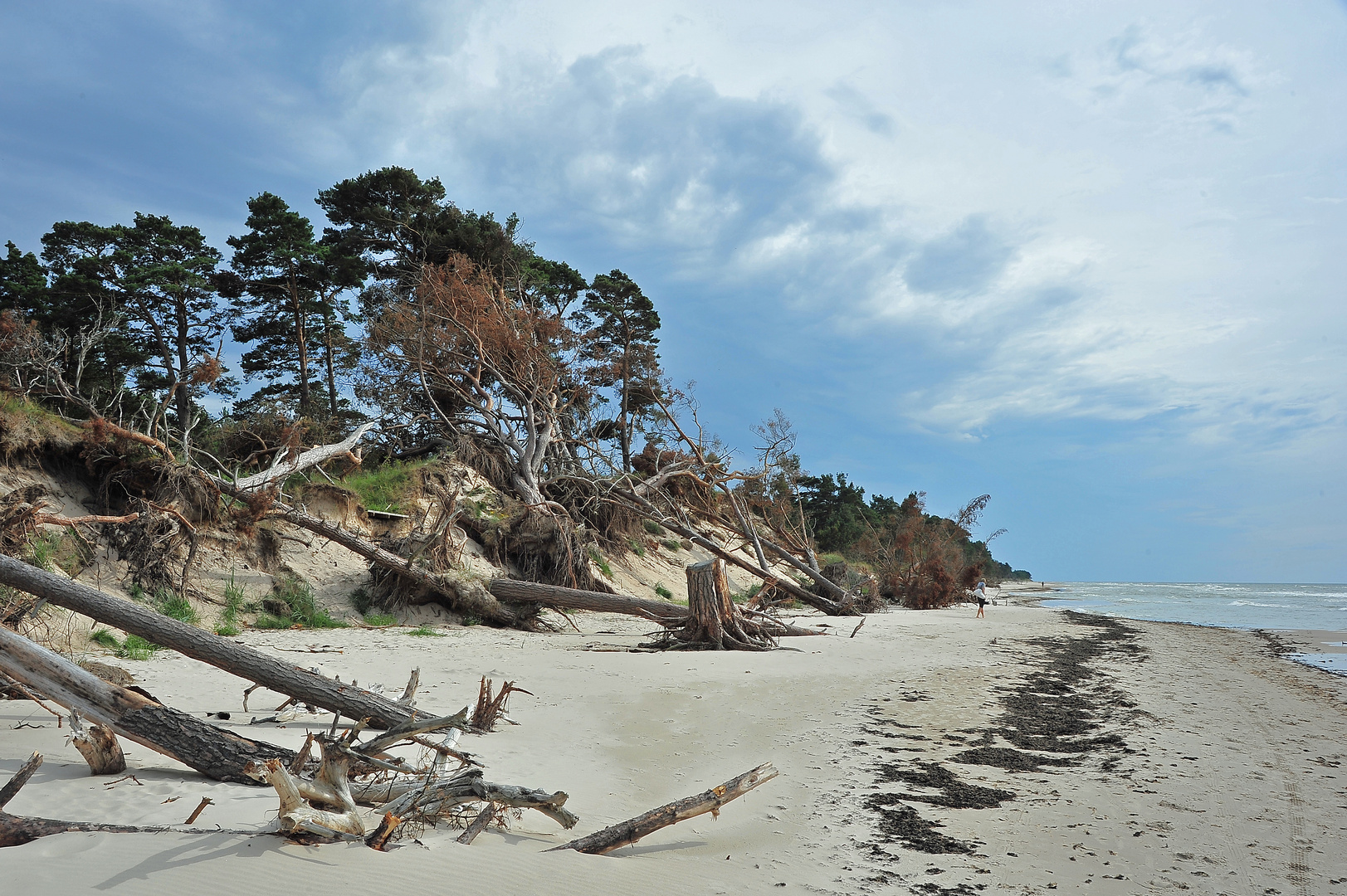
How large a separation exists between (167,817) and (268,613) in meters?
8.85

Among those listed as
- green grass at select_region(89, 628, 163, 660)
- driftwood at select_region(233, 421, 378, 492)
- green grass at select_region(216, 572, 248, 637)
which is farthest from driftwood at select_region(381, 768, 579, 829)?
driftwood at select_region(233, 421, 378, 492)

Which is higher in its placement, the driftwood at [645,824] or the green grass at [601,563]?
the green grass at [601,563]

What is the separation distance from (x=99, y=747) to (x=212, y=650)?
52.2 inches

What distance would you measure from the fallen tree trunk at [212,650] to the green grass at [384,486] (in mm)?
8876

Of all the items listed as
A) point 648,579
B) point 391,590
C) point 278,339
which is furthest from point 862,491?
point 391,590

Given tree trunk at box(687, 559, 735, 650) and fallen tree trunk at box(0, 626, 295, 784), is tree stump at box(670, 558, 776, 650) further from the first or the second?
fallen tree trunk at box(0, 626, 295, 784)

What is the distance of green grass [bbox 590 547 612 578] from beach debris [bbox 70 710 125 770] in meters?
A: 12.6

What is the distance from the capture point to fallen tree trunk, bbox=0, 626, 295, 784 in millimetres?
3807

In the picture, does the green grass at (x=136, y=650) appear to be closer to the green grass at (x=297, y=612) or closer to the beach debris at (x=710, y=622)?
the green grass at (x=297, y=612)

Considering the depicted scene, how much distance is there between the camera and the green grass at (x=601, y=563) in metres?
16.7

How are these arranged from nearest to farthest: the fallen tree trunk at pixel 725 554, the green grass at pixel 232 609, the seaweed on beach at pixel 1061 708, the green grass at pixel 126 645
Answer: the seaweed on beach at pixel 1061 708 → the green grass at pixel 126 645 → the green grass at pixel 232 609 → the fallen tree trunk at pixel 725 554

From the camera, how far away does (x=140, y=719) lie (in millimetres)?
3812

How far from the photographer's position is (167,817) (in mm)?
3305

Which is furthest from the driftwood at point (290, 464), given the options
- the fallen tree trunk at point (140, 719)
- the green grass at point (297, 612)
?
the fallen tree trunk at point (140, 719)
